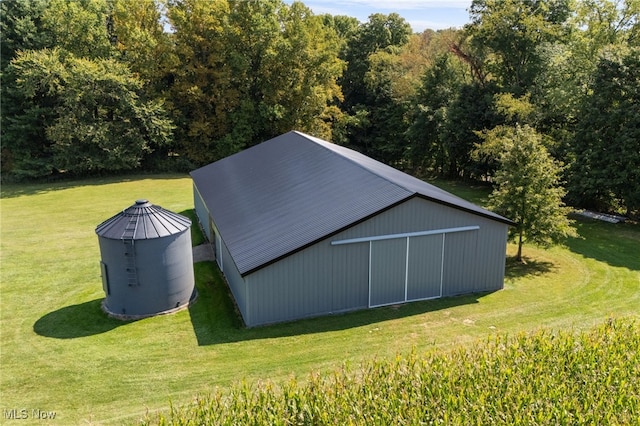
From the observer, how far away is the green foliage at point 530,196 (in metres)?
16.3

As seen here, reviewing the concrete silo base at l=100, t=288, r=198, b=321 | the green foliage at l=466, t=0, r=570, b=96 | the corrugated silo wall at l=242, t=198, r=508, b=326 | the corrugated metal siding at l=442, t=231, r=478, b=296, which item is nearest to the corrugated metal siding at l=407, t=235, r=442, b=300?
the corrugated silo wall at l=242, t=198, r=508, b=326

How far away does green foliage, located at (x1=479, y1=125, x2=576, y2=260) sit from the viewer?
1634 centimetres

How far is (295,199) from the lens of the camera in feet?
50.8

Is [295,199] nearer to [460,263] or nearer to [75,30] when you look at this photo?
[460,263]

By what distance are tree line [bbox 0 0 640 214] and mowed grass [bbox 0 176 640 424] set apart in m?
11.7

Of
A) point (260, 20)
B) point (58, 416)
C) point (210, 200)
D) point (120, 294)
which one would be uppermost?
point (260, 20)

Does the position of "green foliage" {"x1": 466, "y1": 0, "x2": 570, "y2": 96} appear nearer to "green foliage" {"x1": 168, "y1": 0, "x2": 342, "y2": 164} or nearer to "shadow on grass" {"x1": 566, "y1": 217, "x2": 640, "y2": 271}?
"shadow on grass" {"x1": 566, "y1": 217, "x2": 640, "y2": 271}

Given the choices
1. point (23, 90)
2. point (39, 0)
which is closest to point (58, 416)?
point (23, 90)

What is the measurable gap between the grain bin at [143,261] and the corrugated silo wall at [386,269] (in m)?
2.43

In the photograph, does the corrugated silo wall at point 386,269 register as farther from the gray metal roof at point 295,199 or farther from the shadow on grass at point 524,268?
the shadow on grass at point 524,268

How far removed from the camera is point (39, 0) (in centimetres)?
3591

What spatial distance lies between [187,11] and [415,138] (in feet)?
66.1

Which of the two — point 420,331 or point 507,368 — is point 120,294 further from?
→ point 507,368

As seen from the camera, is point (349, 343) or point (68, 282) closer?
point (349, 343)
